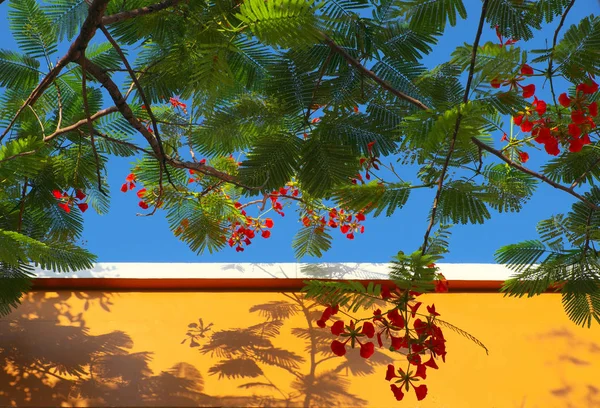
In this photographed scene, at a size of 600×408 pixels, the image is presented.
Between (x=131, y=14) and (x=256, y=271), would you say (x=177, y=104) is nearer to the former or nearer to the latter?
(x=256, y=271)

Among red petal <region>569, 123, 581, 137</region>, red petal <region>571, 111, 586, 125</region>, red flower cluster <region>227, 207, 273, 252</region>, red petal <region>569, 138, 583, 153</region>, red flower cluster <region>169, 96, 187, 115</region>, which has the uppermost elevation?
red flower cluster <region>169, 96, 187, 115</region>

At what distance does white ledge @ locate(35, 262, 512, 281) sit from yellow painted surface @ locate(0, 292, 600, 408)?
100 mm

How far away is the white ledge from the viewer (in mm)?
3164

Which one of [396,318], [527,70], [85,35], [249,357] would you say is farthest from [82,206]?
[527,70]

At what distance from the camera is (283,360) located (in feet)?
9.20

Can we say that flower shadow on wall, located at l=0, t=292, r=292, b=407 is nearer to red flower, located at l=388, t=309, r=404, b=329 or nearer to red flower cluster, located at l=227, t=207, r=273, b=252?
red flower cluster, located at l=227, t=207, r=273, b=252

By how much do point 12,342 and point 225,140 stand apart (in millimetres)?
1783

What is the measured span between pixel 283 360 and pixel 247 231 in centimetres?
91

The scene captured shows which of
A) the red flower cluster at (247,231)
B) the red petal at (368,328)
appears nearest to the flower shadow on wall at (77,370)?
the red flower cluster at (247,231)

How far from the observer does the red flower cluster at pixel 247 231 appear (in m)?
3.48

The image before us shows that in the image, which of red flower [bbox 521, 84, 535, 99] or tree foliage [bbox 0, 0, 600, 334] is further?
red flower [bbox 521, 84, 535, 99]

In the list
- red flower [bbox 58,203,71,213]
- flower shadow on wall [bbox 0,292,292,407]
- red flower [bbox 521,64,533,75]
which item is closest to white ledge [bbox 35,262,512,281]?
flower shadow on wall [bbox 0,292,292,407]

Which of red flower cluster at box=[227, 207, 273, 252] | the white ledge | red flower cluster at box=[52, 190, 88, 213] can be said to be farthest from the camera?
red flower cluster at box=[227, 207, 273, 252]

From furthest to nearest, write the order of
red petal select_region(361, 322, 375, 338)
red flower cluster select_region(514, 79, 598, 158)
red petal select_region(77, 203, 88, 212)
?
red petal select_region(77, 203, 88, 212), red flower cluster select_region(514, 79, 598, 158), red petal select_region(361, 322, 375, 338)
